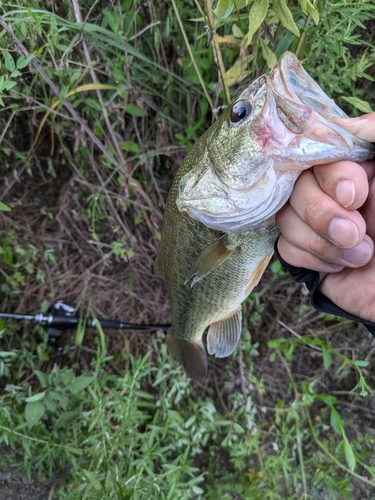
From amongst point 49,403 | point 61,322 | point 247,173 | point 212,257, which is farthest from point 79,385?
point 247,173

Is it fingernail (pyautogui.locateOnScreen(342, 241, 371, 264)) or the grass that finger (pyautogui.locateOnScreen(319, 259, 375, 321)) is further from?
the grass

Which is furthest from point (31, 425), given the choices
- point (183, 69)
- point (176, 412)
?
point (183, 69)

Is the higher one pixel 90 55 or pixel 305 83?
pixel 305 83

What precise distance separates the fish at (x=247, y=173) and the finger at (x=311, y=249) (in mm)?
60

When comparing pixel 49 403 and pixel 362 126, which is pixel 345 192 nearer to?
pixel 362 126

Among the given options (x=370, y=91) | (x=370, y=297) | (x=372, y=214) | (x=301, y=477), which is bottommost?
(x=301, y=477)

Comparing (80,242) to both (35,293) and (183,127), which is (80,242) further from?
(183,127)

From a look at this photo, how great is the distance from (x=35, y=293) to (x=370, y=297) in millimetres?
2195

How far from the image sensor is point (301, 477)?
2.35m

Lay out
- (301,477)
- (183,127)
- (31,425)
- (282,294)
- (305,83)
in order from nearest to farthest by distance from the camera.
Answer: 1. (305,83)
2. (31,425)
3. (183,127)
4. (301,477)
5. (282,294)

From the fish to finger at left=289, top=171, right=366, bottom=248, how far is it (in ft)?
0.15

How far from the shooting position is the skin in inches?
35.9

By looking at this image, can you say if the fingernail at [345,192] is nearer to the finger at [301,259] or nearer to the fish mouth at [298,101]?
the fish mouth at [298,101]

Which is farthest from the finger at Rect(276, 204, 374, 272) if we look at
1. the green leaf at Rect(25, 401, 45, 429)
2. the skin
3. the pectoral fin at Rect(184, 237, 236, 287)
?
the green leaf at Rect(25, 401, 45, 429)
